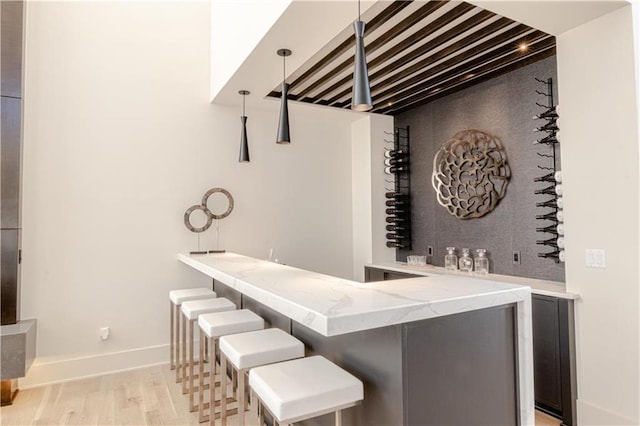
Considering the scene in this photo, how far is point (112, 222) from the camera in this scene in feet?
11.8

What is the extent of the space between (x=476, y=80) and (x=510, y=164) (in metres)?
0.89

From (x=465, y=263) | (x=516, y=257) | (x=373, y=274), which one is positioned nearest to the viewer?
(x=516, y=257)

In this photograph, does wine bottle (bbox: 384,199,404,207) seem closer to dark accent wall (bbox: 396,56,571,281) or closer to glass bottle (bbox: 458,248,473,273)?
dark accent wall (bbox: 396,56,571,281)

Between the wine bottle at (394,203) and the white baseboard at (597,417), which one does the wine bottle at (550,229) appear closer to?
the white baseboard at (597,417)

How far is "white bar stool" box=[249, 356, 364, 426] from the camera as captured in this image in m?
1.50

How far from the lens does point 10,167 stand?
3.11 m

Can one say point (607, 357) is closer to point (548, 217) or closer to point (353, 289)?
point (548, 217)

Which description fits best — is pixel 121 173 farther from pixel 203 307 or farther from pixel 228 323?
pixel 228 323

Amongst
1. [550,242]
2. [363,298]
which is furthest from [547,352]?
[363,298]

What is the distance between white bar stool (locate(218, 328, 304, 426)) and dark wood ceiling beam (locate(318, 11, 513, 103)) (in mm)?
2370

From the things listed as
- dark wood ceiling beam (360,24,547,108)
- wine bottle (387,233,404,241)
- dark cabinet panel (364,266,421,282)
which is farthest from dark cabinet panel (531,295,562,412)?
wine bottle (387,233,404,241)

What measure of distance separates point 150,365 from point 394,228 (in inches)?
117

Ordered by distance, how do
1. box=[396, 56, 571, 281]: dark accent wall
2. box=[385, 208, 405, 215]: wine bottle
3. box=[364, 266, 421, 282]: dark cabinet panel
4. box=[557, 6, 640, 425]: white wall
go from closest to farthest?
box=[557, 6, 640, 425]: white wall
box=[396, 56, 571, 281]: dark accent wall
box=[364, 266, 421, 282]: dark cabinet panel
box=[385, 208, 405, 215]: wine bottle

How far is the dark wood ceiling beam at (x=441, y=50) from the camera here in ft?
8.79
